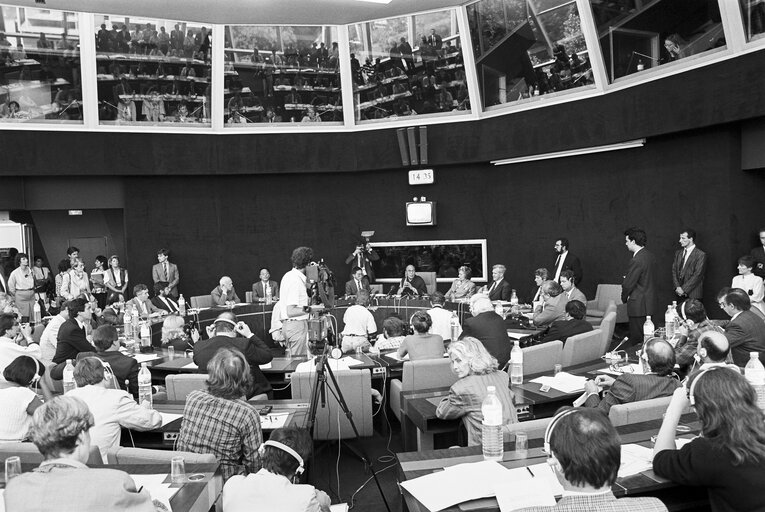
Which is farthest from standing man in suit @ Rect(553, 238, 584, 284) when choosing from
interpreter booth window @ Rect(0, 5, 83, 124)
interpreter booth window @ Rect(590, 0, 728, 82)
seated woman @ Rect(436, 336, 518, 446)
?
interpreter booth window @ Rect(0, 5, 83, 124)

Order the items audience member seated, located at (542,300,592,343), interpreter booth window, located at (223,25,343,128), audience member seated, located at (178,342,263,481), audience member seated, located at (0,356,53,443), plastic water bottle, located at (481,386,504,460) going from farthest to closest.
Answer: interpreter booth window, located at (223,25,343,128) → audience member seated, located at (542,300,592,343) → audience member seated, located at (0,356,53,443) → audience member seated, located at (178,342,263,481) → plastic water bottle, located at (481,386,504,460)

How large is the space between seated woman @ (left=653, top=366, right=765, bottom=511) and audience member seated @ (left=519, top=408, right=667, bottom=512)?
434 mm

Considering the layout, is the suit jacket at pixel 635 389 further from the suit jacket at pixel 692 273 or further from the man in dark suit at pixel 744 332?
the suit jacket at pixel 692 273

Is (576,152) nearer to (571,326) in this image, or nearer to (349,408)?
(571,326)

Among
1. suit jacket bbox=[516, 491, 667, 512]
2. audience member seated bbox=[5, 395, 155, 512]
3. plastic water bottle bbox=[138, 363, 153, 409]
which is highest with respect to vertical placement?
audience member seated bbox=[5, 395, 155, 512]

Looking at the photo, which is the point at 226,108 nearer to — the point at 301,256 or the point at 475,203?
the point at 475,203

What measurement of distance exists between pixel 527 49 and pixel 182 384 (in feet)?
25.7

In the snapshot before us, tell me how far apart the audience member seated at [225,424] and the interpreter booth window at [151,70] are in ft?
29.4

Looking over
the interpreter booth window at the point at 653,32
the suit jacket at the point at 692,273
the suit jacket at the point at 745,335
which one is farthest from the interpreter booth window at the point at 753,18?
the suit jacket at the point at 745,335

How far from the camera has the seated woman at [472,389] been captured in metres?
3.48

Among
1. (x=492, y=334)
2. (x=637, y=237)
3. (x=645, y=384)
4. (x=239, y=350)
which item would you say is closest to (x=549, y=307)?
(x=637, y=237)

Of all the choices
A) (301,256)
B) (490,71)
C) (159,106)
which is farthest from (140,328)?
(490,71)

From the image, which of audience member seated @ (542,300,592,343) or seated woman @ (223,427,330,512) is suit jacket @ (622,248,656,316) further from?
seated woman @ (223,427,330,512)

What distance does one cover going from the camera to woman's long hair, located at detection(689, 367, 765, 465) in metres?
2.18
